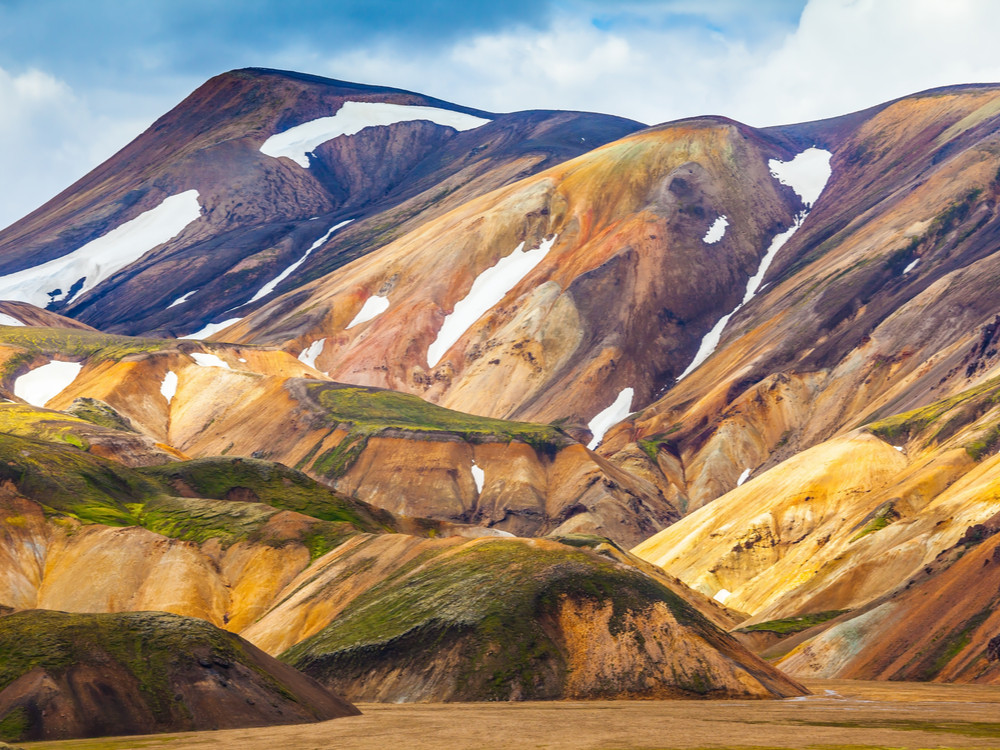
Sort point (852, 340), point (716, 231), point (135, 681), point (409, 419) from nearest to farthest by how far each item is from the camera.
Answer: point (135, 681) → point (852, 340) → point (409, 419) → point (716, 231)

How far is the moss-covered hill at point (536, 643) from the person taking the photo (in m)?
55.8

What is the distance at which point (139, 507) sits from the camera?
83.1 meters

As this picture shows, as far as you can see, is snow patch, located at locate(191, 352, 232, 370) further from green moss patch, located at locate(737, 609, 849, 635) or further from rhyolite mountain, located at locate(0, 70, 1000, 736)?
green moss patch, located at locate(737, 609, 849, 635)

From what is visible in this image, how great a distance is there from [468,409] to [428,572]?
324ft

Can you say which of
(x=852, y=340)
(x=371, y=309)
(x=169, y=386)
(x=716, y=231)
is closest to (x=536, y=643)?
(x=852, y=340)

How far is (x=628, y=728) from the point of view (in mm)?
43125

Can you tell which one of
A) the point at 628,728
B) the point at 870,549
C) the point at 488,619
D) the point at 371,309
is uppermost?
the point at 371,309

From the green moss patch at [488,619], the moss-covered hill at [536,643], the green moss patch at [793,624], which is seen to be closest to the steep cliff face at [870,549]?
the green moss patch at [793,624]

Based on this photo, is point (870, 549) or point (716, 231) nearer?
point (870, 549)

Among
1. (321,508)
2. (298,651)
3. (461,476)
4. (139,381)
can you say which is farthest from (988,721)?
(139,381)

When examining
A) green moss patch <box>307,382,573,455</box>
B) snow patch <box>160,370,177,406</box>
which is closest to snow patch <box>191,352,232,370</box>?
snow patch <box>160,370,177,406</box>

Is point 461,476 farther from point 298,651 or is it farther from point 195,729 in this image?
point 195,729

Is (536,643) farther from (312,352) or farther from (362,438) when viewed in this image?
(312,352)

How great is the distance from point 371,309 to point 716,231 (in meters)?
53.8
